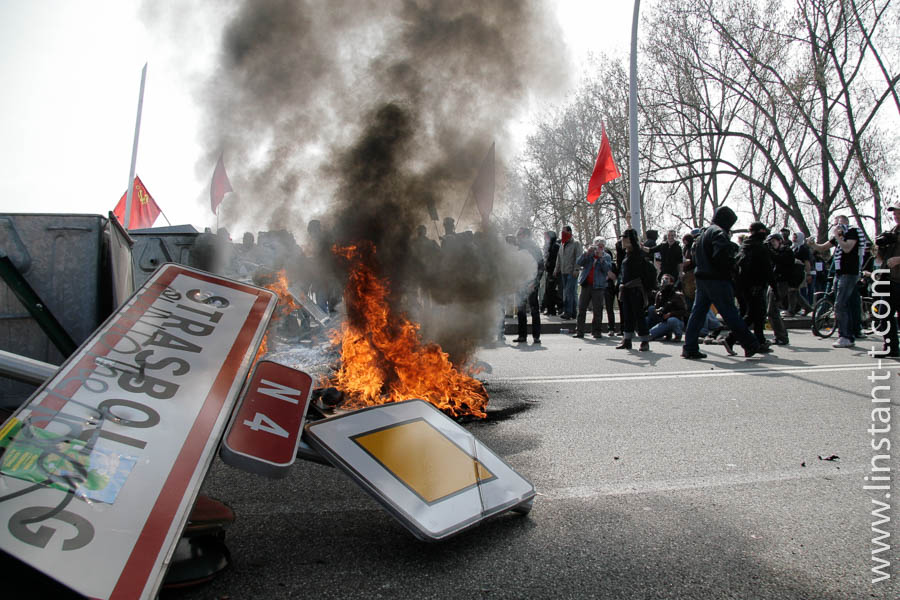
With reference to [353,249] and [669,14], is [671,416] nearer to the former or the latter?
[353,249]

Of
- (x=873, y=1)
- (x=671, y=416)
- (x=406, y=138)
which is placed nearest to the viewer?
(x=671, y=416)

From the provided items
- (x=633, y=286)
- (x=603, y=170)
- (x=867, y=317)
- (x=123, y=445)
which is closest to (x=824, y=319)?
(x=867, y=317)

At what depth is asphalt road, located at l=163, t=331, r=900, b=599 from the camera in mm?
2148

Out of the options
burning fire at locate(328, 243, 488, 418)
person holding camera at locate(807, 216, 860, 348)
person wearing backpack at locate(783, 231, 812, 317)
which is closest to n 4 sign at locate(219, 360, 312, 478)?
burning fire at locate(328, 243, 488, 418)

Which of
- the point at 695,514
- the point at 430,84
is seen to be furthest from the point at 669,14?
the point at 695,514

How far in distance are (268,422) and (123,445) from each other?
0.59 meters

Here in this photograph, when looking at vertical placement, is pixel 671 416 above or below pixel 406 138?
below

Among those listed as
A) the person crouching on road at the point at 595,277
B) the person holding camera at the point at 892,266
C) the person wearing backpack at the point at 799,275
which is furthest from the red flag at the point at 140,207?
the person holding camera at the point at 892,266

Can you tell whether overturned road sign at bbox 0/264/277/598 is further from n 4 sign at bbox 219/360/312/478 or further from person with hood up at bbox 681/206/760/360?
person with hood up at bbox 681/206/760/360

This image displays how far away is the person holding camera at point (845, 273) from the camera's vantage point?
333 inches

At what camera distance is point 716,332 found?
9891mm

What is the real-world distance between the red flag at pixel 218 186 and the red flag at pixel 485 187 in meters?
2.90

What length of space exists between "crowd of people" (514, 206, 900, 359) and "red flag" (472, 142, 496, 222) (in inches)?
115

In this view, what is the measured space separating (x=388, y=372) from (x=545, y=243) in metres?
9.05
